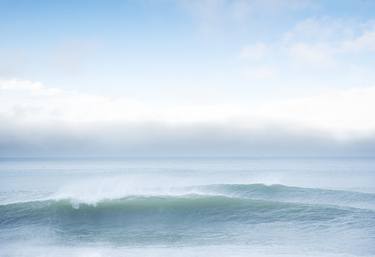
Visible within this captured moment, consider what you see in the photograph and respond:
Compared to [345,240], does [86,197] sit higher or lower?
higher

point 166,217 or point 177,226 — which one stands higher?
point 166,217

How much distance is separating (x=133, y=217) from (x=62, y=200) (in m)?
3.41

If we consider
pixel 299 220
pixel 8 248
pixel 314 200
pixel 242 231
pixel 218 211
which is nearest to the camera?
pixel 8 248

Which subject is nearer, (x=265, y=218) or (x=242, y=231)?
(x=242, y=231)

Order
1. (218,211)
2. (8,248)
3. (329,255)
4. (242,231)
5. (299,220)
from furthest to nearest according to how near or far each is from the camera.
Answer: (218,211)
(299,220)
(242,231)
(8,248)
(329,255)

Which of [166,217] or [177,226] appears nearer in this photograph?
[177,226]

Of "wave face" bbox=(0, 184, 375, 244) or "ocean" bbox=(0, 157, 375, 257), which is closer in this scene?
"ocean" bbox=(0, 157, 375, 257)

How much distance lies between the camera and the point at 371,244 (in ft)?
30.2

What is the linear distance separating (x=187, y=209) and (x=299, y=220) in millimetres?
4167

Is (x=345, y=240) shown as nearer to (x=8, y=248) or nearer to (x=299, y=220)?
(x=299, y=220)

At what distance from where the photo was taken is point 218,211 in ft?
45.6


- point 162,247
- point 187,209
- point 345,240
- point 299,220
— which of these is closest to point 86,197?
point 187,209

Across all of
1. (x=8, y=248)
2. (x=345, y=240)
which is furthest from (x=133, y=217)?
(x=345, y=240)

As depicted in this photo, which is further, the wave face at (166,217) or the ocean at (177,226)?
the wave face at (166,217)
